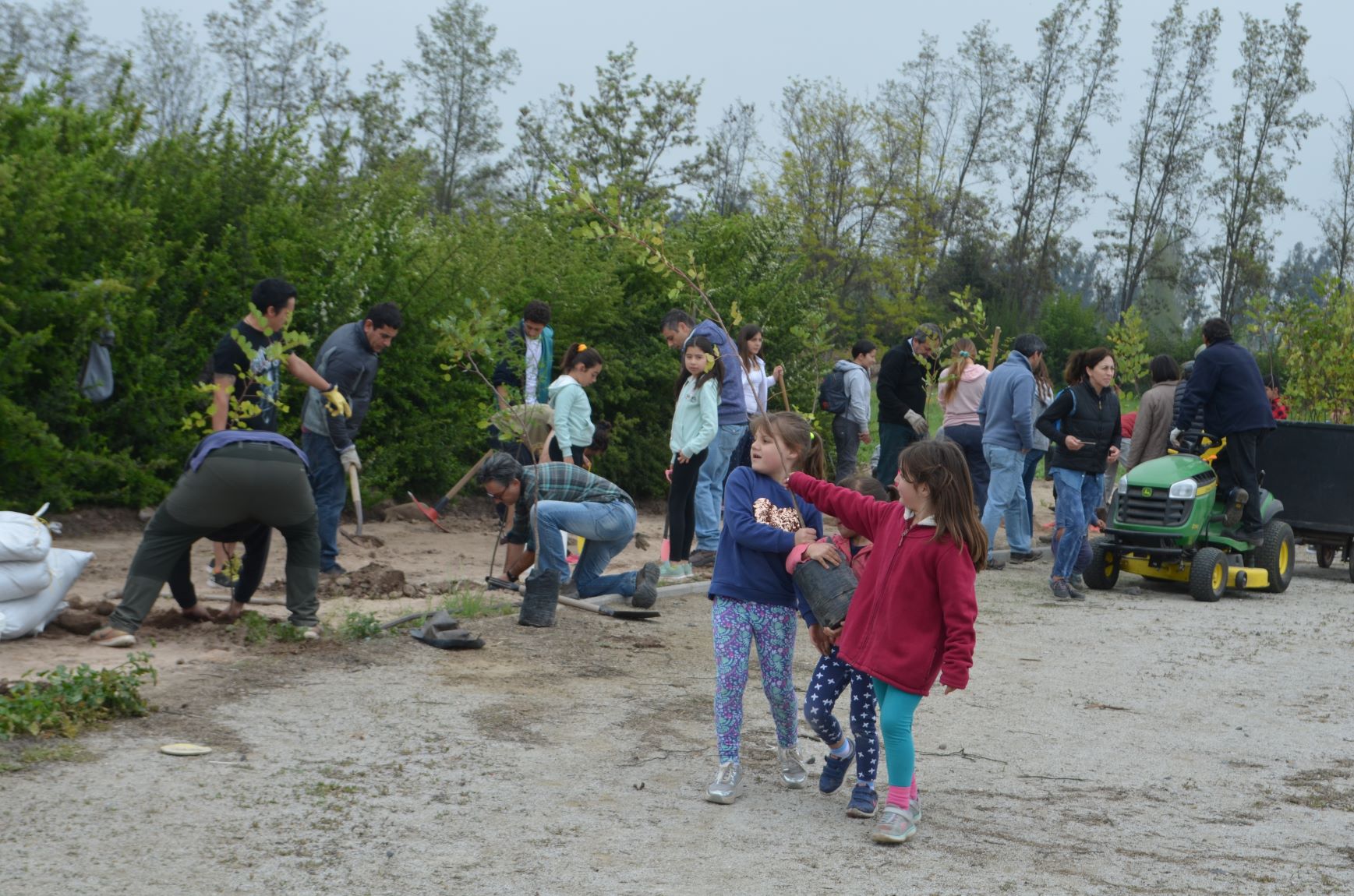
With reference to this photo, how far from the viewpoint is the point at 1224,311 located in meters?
49.5

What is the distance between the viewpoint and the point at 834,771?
5320mm

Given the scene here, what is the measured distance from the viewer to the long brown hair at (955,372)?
12648 mm

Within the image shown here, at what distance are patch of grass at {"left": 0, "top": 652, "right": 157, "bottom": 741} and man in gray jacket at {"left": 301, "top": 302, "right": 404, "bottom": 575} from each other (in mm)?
3521


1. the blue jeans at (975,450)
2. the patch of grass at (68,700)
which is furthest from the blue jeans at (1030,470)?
the patch of grass at (68,700)

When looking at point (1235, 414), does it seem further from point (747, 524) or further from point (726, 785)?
point (726, 785)

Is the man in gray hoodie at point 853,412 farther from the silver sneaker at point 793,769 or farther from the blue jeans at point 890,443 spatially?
the silver sneaker at point 793,769

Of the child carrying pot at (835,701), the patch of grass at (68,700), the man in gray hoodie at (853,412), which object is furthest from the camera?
the man in gray hoodie at (853,412)

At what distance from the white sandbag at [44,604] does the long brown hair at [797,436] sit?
3.96 m

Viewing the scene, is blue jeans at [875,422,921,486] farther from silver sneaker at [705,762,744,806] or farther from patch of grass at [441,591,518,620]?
silver sneaker at [705,762,744,806]

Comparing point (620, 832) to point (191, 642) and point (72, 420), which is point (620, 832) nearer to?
point (191, 642)

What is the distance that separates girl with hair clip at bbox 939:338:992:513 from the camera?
1263 centimetres

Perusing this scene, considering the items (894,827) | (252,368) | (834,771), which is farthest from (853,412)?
(894,827)

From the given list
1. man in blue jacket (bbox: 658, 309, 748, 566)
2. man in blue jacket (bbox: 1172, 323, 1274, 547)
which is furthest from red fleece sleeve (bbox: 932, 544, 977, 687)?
man in blue jacket (bbox: 1172, 323, 1274, 547)

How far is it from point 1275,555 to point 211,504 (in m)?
8.85
